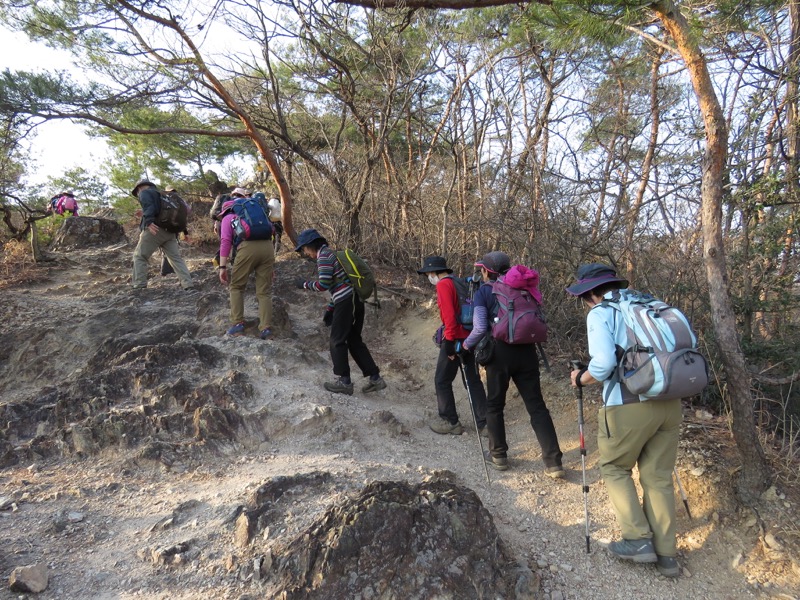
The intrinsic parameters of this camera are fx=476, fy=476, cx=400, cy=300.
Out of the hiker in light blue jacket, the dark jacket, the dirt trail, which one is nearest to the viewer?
the dirt trail

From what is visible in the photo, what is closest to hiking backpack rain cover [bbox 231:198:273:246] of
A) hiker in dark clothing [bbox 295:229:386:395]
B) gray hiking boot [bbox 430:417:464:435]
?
hiker in dark clothing [bbox 295:229:386:395]

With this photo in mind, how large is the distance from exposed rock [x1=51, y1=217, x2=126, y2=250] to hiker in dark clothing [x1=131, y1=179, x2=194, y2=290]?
15.3 feet

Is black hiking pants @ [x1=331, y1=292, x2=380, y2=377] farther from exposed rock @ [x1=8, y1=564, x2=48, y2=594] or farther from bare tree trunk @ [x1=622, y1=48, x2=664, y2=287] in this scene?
bare tree trunk @ [x1=622, y1=48, x2=664, y2=287]

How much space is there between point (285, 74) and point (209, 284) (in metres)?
4.61

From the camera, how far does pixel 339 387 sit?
16.4ft

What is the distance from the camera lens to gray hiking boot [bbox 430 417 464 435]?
477cm

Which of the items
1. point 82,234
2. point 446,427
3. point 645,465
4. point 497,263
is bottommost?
point 446,427

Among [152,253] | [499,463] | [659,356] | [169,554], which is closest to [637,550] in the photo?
[659,356]

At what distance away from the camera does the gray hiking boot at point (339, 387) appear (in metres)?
4.98

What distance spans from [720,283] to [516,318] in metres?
1.42

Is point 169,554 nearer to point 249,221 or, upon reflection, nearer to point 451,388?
point 451,388

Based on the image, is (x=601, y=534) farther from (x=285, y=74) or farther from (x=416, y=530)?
(x=285, y=74)

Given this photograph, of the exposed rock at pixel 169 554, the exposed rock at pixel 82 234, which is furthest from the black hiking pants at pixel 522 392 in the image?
the exposed rock at pixel 82 234

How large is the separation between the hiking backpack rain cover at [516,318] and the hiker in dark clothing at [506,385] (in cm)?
10
